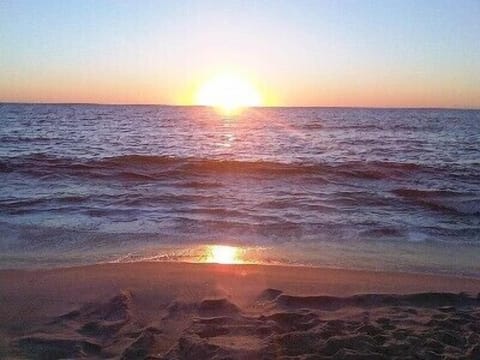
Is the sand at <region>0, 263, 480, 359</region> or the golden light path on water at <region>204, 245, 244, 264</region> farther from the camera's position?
the golden light path on water at <region>204, 245, 244, 264</region>

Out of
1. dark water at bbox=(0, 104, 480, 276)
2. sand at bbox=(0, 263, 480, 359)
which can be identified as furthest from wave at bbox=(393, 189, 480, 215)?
sand at bbox=(0, 263, 480, 359)

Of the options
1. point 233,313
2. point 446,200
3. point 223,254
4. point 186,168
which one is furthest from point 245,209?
point 186,168

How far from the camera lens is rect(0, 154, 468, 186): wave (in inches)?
670

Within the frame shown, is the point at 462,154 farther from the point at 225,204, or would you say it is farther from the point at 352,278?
the point at 352,278

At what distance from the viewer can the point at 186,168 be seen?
60.4 feet

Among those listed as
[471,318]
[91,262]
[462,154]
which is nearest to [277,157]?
[462,154]

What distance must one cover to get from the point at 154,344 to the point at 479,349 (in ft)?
8.78

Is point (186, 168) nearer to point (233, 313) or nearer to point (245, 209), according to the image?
point (245, 209)

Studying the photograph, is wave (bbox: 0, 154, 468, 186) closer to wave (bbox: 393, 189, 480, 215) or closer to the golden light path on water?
wave (bbox: 393, 189, 480, 215)

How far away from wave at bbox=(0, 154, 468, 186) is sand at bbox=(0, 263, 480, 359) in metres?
9.22

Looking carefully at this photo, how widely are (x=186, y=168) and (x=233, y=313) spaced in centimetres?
1365

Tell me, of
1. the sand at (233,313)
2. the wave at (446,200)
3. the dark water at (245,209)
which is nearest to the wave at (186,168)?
Result: the dark water at (245,209)

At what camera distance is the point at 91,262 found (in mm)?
6945

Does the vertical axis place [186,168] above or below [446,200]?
above
